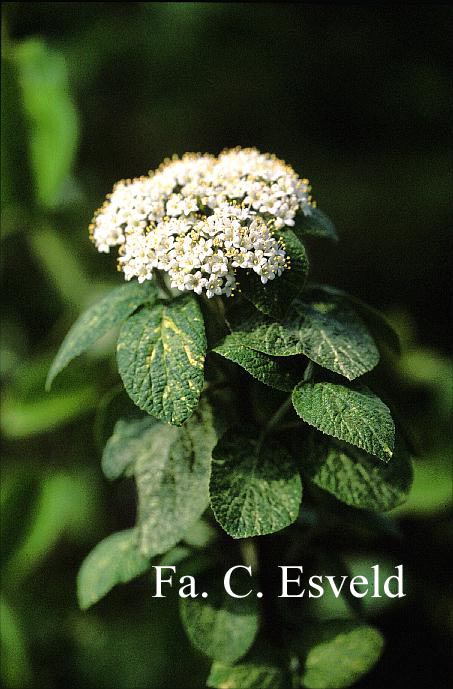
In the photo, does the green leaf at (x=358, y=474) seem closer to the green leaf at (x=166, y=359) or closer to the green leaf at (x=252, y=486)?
the green leaf at (x=252, y=486)

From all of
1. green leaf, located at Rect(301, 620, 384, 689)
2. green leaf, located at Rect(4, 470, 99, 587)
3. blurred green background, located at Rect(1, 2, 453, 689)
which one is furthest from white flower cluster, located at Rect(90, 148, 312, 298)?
green leaf, located at Rect(4, 470, 99, 587)

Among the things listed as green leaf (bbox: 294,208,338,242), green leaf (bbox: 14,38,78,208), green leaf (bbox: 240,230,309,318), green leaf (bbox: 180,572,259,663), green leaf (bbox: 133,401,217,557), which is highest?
green leaf (bbox: 14,38,78,208)

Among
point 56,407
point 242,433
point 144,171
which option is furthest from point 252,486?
point 144,171

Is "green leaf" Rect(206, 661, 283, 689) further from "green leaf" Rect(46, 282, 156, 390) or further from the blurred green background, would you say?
"green leaf" Rect(46, 282, 156, 390)

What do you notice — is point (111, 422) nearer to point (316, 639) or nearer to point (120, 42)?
point (316, 639)

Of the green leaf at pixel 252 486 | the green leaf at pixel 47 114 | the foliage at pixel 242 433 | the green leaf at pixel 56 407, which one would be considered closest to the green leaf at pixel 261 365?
the foliage at pixel 242 433

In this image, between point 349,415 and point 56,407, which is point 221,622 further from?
point 56,407
